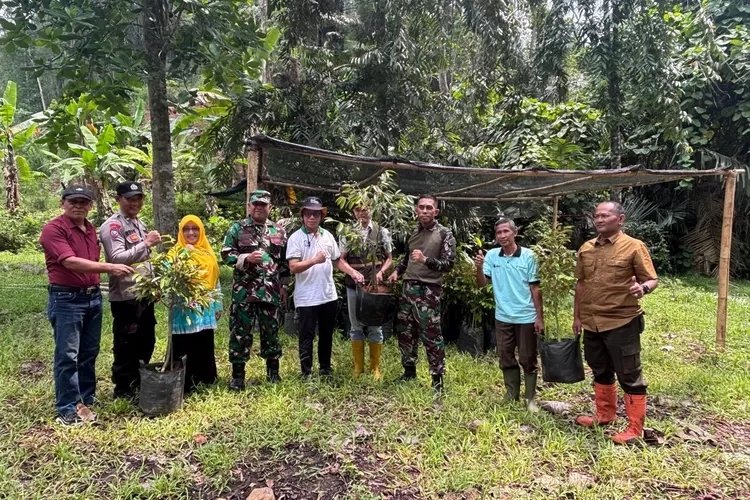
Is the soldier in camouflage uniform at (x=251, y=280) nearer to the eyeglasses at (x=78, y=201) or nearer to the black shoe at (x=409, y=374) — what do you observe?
the eyeglasses at (x=78, y=201)

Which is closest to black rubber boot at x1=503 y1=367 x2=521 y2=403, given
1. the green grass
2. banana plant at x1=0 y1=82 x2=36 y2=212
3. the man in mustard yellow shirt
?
the green grass

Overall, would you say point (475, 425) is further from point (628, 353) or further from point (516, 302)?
point (628, 353)

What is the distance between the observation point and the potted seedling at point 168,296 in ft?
10.6

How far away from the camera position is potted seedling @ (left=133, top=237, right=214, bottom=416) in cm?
322

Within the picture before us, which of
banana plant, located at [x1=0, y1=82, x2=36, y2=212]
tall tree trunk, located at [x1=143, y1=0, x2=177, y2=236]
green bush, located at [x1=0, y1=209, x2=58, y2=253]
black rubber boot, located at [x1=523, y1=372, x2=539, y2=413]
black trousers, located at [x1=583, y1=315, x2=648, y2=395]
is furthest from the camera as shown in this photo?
green bush, located at [x1=0, y1=209, x2=58, y2=253]

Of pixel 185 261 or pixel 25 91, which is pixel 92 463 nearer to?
pixel 185 261

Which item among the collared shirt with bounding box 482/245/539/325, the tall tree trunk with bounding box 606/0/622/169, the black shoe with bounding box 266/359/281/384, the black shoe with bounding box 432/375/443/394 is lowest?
the black shoe with bounding box 432/375/443/394

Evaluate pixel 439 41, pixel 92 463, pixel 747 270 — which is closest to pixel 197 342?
pixel 92 463

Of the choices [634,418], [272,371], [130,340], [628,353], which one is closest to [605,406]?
[634,418]

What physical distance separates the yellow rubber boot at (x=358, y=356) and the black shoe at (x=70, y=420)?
212cm

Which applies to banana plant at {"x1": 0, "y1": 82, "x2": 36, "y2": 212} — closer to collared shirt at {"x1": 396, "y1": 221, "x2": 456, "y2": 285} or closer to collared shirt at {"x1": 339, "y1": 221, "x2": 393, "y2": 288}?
collared shirt at {"x1": 339, "y1": 221, "x2": 393, "y2": 288}

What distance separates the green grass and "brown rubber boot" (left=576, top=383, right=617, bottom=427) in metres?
0.21

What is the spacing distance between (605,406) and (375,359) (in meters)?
1.90

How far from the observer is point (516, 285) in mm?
3561
